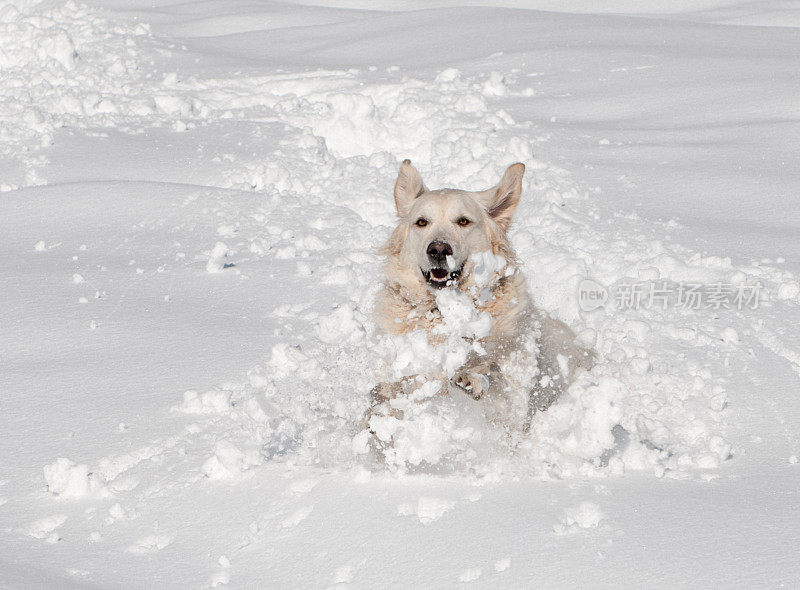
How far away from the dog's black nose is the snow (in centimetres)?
26

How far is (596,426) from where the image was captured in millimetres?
3289

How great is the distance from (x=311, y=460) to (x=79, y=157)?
447 cm

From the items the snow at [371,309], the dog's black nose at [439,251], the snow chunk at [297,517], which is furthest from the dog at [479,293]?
the snow chunk at [297,517]

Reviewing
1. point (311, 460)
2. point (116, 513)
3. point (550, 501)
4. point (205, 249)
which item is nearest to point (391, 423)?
point (311, 460)

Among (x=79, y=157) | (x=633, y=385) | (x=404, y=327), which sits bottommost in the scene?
(x=633, y=385)

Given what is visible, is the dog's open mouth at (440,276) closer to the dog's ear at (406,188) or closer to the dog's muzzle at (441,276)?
the dog's muzzle at (441,276)

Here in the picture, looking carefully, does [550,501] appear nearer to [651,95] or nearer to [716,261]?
[716,261]

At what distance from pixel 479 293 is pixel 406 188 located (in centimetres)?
78

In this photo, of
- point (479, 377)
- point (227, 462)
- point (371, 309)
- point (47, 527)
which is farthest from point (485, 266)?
point (47, 527)

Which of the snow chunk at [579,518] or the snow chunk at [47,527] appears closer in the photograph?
the snow chunk at [579,518]

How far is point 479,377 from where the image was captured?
3500mm

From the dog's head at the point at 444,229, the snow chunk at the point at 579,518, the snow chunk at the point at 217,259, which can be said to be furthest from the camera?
the snow chunk at the point at 217,259

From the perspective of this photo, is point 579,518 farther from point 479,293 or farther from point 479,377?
point 479,293

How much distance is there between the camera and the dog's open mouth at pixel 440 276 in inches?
158
